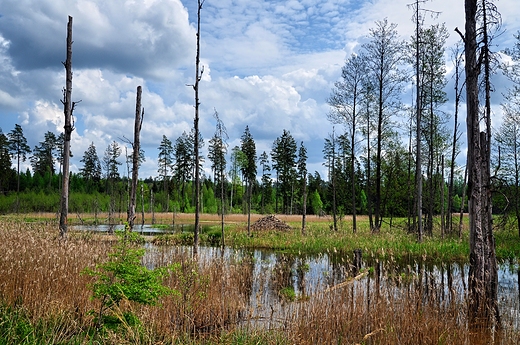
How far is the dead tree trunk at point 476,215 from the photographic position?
758cm

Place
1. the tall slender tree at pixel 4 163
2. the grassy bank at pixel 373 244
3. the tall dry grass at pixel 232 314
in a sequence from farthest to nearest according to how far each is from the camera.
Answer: the tall slender tree at pixel 4 163 → the grassy bank at pixel 373 244 → the tall dry grass at pixel 232 314

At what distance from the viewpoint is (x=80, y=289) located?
7250mm

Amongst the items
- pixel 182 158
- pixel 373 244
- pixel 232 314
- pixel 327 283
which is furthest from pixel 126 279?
pixel 182 158

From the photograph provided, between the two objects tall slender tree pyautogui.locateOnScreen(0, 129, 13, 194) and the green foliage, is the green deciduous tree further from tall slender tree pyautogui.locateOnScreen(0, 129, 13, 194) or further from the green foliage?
the green foliage

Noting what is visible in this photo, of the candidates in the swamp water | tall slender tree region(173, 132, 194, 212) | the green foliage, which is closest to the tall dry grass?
the swamp water

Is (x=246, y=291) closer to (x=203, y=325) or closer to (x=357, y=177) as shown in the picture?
(x=203, y=325)

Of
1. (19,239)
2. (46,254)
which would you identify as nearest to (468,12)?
(46,254)

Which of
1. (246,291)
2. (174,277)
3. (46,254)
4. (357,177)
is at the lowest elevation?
(246,291)

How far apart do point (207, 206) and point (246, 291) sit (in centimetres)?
5553

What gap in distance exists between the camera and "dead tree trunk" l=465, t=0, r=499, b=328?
7.58 m

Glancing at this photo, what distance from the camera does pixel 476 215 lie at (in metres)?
7.96

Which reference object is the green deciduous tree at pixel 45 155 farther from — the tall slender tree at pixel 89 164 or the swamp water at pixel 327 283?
the swamp water at pixel 327 283

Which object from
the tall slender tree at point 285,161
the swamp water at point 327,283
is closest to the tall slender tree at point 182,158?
the tall slender tree at point 285,161

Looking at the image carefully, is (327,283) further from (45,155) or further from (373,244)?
(45,155)
